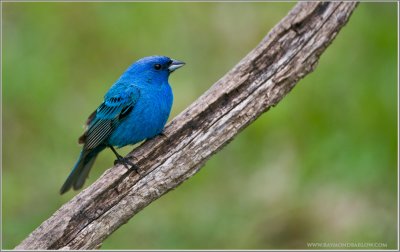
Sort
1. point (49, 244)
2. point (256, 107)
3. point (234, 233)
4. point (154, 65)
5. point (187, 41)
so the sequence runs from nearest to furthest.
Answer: point (49, 244), point (256, 107), point (154, 65), point (234, 233), point (187, 41)

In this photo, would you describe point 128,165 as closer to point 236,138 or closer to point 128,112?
point 128,112

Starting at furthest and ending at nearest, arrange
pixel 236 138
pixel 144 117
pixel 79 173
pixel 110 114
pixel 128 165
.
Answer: pixel 236 138 → pixel 79 173 → pixel 110 114 → pixel 144 117 → pixel 128 165

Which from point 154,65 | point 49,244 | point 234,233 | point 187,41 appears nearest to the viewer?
point 49,244

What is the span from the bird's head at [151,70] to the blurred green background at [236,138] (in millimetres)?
745

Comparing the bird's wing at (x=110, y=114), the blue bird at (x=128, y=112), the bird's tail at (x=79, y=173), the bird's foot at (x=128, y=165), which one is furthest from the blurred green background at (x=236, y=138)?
the bird's foot at (x=128, y=165)

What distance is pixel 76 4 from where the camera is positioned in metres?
7.89

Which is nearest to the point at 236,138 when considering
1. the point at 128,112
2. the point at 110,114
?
the point at 128,112

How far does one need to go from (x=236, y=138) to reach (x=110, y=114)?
1.63 m

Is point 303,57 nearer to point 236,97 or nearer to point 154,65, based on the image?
point 236,97

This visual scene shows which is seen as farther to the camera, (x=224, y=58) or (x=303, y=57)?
(x=224, y=58)

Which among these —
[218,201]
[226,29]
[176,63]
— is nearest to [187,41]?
[226,29]

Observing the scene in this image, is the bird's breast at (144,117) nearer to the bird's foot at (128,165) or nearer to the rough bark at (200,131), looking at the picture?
the rough bark at (200,131)

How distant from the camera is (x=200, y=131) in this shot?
5883mm

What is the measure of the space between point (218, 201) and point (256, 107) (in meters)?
2.18
